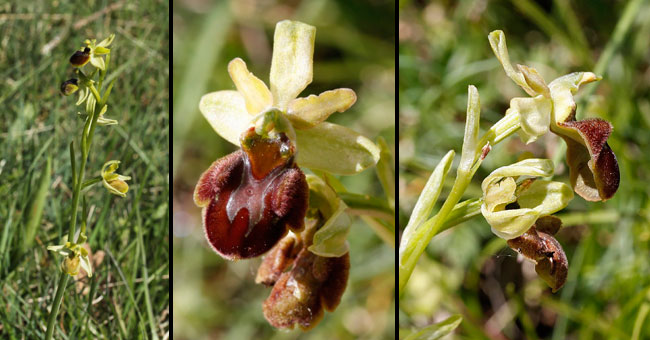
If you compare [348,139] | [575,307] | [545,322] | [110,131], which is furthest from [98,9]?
[545,322]

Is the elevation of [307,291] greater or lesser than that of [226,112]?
lesser

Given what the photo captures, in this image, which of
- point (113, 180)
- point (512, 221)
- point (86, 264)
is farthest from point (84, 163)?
point (512, 221)

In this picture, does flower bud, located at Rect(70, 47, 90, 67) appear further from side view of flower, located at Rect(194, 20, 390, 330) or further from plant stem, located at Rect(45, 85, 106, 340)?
side view of flower, located at Rect(194, 20, 390, 330)

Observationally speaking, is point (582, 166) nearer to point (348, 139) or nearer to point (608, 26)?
point (348, 139)

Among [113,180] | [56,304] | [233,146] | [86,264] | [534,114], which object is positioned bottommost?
[233,146]

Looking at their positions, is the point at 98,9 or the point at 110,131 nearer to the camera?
the point at 110,131

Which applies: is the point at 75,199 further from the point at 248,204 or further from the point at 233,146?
the point at 233,146

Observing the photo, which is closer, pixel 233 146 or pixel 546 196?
pixel 546 196
